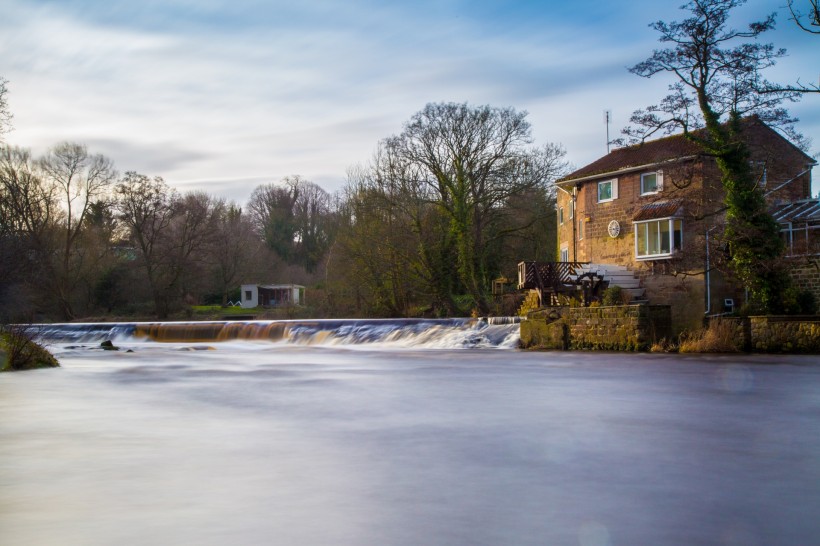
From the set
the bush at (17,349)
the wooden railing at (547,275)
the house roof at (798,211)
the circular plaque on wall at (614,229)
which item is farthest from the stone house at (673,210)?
the bush at (17,349)

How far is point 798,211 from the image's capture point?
27.4 m

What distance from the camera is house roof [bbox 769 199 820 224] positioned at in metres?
26.2

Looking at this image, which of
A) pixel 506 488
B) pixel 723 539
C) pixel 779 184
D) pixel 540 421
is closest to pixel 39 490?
pixel 506 488

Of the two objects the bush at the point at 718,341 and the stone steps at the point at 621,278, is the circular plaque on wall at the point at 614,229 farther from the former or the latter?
the bush at the point at 718,341

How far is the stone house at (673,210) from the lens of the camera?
2589 cm

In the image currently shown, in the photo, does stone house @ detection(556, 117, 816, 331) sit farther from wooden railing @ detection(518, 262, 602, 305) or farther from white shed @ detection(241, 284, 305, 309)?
white shed @ detection(241, 284, 305, 309)

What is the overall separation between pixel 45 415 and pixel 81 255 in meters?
49.2

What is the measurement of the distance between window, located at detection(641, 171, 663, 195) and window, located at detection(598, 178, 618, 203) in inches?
52.4

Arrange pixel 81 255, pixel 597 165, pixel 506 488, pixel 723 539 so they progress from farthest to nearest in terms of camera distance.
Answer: pixel 81 255, pixel 597 165, pixel 506 488, pixel 723 539

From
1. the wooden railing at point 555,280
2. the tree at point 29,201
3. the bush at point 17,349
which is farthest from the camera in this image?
the tree at point 29,201

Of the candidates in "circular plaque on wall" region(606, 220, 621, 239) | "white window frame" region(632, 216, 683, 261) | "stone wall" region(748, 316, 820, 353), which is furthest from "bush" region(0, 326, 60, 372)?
"circular plaque on wall" region(606, 220, 621, 239)

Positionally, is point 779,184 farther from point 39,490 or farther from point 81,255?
point 81,255

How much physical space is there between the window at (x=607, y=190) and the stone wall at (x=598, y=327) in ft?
26.7

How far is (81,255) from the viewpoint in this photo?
2229 inches
